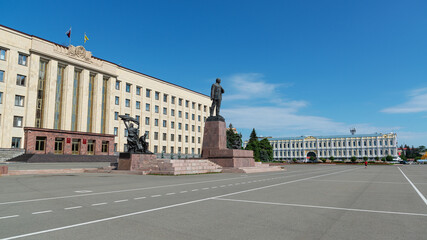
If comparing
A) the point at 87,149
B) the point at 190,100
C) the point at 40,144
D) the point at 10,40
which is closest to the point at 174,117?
the point at 190,100

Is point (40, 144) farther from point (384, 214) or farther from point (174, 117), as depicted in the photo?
point (384, 214)

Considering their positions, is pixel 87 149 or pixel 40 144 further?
pixel 87 149

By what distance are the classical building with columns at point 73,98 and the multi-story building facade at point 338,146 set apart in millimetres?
88015

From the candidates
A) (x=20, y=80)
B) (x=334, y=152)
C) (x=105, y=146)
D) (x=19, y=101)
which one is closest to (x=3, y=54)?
(x=20, y=80)

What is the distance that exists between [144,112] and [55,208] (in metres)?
54.7

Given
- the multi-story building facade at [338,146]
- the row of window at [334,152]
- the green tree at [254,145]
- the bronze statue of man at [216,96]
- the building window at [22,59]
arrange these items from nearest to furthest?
the bronze statue of man at [216,96] < the building window at [22,59] < the green tree at [254,145] < the multi-story building facade at [338,146] < the row of window at [334,152]

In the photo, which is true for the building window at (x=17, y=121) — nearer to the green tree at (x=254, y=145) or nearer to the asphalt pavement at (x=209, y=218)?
the asphalt pavement at (x=209, y=218)

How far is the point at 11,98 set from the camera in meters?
40.2

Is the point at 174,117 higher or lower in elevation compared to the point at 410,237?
higher

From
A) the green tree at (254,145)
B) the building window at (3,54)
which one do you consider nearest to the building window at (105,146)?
the building window at (3,54)

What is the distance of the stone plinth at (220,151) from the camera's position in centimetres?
2580

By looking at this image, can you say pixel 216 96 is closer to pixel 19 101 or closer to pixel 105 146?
pixel 105 146

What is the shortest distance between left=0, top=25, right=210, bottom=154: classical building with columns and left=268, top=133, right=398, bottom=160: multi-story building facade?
3465 inches

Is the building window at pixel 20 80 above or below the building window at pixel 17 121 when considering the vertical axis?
above
